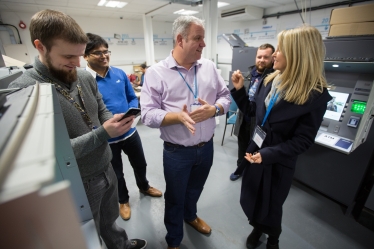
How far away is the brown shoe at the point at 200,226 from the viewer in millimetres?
1735

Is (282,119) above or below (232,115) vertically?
above

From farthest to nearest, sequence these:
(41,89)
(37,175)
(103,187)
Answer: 1. (103,187)
2. (41,89)
3. (37,175)

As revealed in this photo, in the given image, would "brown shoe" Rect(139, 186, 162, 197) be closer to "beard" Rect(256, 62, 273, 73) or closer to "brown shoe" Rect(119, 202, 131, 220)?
"brown shoe" Rect(119, 202, 131, 220)

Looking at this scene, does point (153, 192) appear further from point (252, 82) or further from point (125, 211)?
point (252, 82)

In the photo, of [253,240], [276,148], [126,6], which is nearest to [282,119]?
[276,148]

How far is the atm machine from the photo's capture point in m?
1.65

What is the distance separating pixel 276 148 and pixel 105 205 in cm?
114

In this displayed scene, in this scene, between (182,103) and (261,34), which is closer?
(182,103)

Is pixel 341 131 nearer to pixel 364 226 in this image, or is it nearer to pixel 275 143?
pixel 364 226

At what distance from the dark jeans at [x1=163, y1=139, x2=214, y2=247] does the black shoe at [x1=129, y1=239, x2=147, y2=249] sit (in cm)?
24

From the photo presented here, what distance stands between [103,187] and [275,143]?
1.13m

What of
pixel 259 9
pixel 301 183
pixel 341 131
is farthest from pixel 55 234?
pixel 259 9

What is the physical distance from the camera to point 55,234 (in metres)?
0.25

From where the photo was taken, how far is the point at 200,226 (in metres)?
1.75
